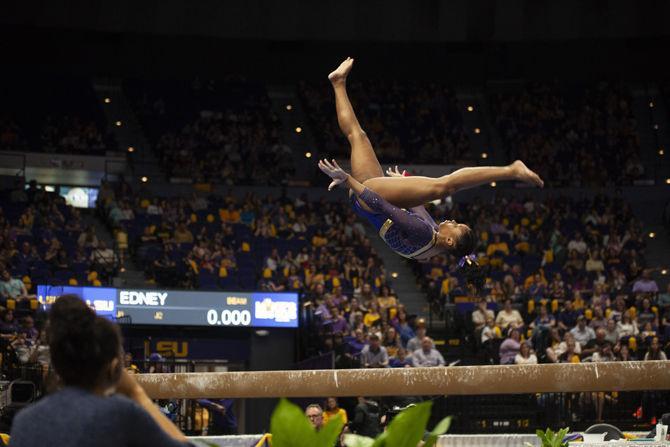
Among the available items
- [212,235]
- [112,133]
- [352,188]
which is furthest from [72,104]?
[352,188]

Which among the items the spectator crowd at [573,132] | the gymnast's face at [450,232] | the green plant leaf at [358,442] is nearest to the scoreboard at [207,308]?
the gymnast's face at [450,232]

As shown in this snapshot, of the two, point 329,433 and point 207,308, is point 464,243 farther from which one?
point 207,308

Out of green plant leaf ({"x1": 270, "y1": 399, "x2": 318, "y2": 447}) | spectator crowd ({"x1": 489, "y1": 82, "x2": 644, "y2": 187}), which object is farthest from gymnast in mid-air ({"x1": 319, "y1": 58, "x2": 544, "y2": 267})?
spectator crowd ({"x1": 489, "y1": 82, "x2": 644, "y2": 187})

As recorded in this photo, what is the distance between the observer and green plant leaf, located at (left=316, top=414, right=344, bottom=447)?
7.21 ft

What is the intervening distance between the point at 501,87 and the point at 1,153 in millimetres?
13238

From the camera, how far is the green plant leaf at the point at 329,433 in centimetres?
220

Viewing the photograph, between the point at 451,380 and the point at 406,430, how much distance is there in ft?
11.8

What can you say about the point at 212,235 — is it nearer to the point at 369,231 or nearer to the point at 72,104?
the point at 369,231

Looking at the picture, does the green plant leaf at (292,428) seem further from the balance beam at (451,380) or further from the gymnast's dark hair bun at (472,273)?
the gymnast's dark hair bun at (472,273)

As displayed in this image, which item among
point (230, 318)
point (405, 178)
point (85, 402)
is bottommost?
point (85, 402)

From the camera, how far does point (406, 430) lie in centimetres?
225

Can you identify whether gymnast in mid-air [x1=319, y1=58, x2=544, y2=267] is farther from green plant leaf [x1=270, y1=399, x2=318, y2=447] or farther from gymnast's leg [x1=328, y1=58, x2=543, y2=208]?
green plant leaf [x1=270, y1=399, x2=318, y2=447]

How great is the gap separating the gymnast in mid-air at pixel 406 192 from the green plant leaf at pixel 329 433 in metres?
3.27

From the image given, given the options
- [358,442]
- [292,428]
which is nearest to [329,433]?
[292,428]
